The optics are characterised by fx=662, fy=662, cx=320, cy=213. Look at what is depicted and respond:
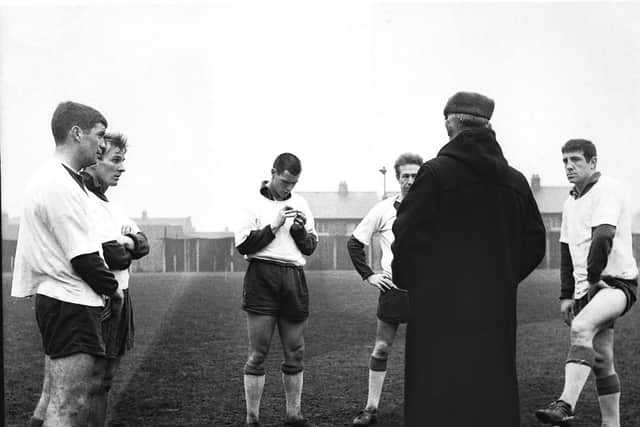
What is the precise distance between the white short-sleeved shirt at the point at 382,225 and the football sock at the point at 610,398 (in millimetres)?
1428

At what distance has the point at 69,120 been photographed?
8.87 feet

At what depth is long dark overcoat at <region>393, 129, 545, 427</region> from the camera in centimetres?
263

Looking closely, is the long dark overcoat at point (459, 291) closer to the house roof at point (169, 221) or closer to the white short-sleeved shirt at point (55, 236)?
the white short-sleeved shirt at point (55, 236)

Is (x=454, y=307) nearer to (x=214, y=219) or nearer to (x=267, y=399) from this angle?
(x=267, y=399)

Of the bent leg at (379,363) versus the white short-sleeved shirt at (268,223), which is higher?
the white short-sleeved shirt at (268,223)

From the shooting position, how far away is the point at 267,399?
446 cm

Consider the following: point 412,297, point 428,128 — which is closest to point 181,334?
point 428,128

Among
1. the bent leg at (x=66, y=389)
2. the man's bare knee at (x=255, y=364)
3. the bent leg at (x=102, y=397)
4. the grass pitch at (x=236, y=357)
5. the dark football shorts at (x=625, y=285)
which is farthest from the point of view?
the grass pitch at (x=236, y=357)

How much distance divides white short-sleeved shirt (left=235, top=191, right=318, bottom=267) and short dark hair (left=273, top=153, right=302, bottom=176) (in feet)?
0.72

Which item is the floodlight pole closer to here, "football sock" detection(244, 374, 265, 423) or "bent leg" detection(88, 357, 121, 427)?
"football sock" detection(244, 374, 265, 423)

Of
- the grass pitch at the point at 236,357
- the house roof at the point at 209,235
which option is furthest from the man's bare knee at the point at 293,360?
the house roof at the point at 209,235

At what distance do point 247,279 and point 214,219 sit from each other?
3.10 ft

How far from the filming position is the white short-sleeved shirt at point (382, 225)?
14.3 feet

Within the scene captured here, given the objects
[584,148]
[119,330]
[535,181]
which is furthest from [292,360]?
[535,181]
